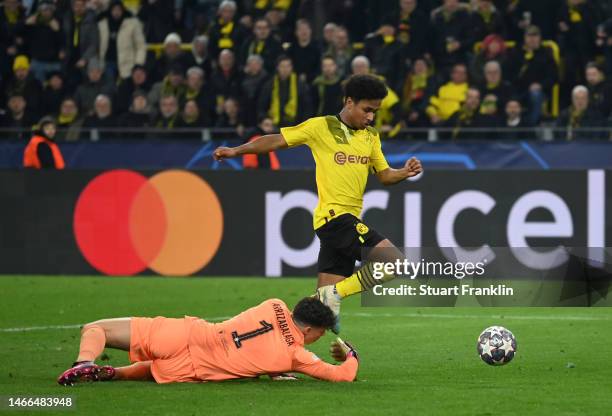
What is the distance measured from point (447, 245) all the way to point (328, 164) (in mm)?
7226

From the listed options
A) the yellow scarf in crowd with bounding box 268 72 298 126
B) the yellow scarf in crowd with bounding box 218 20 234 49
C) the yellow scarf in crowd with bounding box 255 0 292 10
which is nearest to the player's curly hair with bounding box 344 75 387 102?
the yellow scarf in crowd with bounding box 268 72 298 126

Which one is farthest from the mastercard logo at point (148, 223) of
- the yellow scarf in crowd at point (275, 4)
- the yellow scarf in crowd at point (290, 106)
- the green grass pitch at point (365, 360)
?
the yellow scarf in crowd at point (275, 4)

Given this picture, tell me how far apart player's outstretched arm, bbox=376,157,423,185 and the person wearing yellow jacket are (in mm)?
9628

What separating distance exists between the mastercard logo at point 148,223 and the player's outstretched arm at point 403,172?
7.63m

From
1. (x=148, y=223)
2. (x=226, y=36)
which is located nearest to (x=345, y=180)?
(x=148, y=223)

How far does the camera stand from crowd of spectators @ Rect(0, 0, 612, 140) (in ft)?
66.2

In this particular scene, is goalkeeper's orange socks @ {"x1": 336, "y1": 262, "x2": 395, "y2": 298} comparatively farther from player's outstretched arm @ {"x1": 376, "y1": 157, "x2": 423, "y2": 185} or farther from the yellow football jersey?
player's outstretched arm @ {"x1": 376, "y1": 157, "x2": 423, "y2": 185}

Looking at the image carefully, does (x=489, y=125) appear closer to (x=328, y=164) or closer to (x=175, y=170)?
(x=175, y=170)

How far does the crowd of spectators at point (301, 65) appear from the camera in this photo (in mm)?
20188

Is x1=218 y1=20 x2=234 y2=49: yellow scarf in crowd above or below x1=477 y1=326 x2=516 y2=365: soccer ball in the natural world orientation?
above

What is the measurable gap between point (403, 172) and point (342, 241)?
70 centimetres

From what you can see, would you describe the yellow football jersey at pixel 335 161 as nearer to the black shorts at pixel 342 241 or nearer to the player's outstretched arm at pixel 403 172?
the black shorts at pixel 342 241

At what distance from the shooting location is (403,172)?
34.0 ft

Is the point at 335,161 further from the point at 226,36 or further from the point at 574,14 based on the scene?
the point at 226,36
